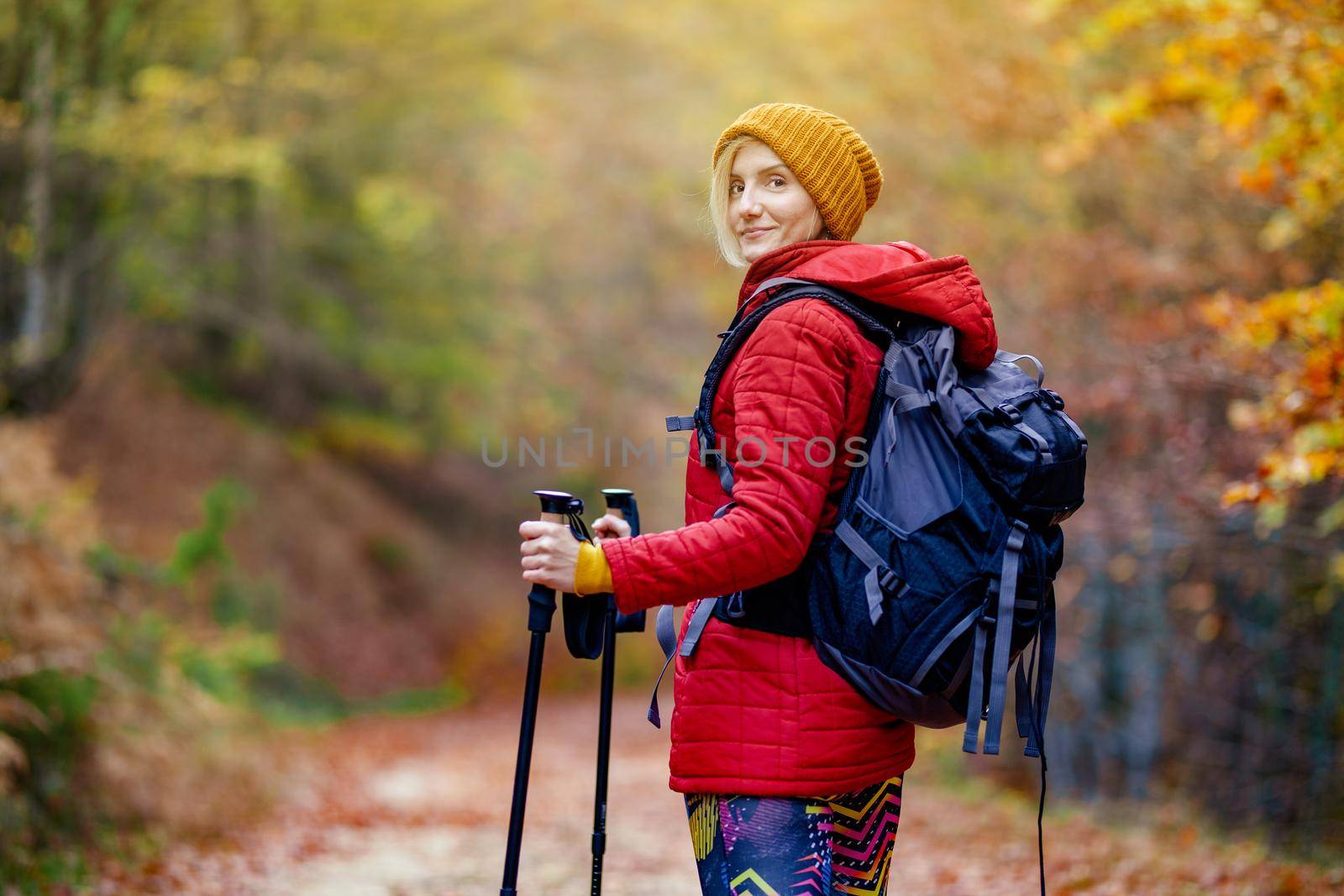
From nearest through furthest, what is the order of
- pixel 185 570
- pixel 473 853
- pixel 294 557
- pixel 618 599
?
pixel 618 599 → pixel 473 853 → pixel 185 570 → pixel 294 557

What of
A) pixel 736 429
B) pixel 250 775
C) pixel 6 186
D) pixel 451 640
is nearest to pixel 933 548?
pixel 736 429

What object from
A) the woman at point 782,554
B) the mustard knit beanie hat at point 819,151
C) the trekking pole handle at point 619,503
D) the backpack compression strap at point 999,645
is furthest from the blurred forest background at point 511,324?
the backpack compression strap at point 999,645

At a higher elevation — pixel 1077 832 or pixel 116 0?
pixel 116 0

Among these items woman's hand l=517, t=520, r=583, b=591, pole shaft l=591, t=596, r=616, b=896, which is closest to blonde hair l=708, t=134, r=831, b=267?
woman's hand l=517, t=520, r=583, b=591

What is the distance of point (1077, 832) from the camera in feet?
25.1

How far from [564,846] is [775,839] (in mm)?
5603

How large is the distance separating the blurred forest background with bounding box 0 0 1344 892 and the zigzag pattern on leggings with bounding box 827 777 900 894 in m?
1.41

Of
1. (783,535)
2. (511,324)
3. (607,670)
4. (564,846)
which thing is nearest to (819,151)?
(783,535)

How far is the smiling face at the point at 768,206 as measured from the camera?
2330 mm

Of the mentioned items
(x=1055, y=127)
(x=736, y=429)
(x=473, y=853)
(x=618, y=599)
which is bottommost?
(x=473, y=853)

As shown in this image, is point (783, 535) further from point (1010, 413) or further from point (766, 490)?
point (1010, 413)

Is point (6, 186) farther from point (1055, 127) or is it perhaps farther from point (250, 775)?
point (1055, 127)

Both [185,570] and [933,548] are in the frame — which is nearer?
[933,548]

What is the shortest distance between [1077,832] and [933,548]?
632cm
